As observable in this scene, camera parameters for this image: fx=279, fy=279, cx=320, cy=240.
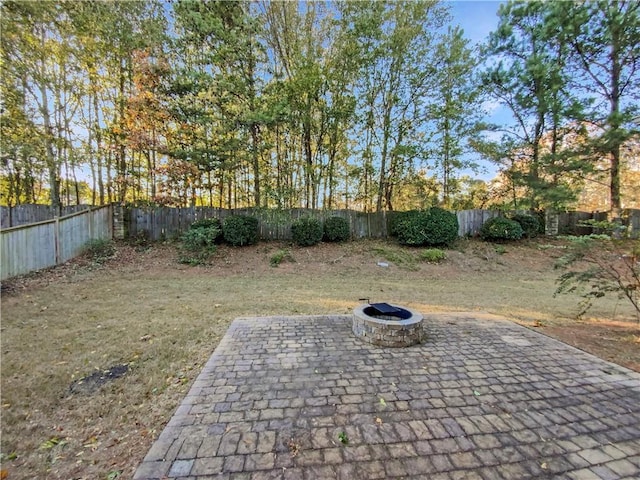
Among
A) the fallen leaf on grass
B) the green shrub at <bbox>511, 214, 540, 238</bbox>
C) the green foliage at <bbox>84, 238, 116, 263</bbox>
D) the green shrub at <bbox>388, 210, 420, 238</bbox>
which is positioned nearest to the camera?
the fallen leaf on grass

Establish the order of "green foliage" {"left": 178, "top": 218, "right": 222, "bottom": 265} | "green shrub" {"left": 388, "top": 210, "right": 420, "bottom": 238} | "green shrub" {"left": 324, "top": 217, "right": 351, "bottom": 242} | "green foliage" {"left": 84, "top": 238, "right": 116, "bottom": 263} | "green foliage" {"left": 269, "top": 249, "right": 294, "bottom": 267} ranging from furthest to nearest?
"green shrub" {"left": 388, "top": 210, "right": 420, "bottom": 238} < "green shrub" {"left": 324, "top": 217, "right": 351, "bottom": 242} < "green foliage" {"left": 269, "top": 249, "right": 294, "bottom": 267} < "green foliage" {"left": 178, "top": 218, "right": 222, "bottom": 265} < "green foliage" {"left": 84, "top": 238, "right": 116, "bottom": 263}

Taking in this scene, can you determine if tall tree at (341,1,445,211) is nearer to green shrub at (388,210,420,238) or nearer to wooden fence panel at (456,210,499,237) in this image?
green shrub at (388,210,420,238)

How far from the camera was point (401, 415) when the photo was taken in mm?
1990

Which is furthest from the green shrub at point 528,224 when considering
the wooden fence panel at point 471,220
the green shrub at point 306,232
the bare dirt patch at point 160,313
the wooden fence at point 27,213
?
the wooden fence at point 27,213

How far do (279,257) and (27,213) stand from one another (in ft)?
27.4

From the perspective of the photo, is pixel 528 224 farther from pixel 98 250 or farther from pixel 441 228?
pixel 98 250

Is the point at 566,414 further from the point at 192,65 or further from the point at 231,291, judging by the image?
the point at 192,65

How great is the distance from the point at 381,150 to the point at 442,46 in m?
3.72

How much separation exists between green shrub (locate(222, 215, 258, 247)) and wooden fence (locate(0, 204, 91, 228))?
4392 millimetres

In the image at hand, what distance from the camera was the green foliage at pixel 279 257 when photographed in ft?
25.7

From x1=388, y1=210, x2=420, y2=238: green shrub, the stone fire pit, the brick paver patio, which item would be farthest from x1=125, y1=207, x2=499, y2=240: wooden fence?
the brick paver patio

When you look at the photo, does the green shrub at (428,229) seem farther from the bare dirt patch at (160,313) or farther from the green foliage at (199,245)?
the green foliage at (199,245)

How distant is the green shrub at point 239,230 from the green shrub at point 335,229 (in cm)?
239

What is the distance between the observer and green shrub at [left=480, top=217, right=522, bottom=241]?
389 inches
